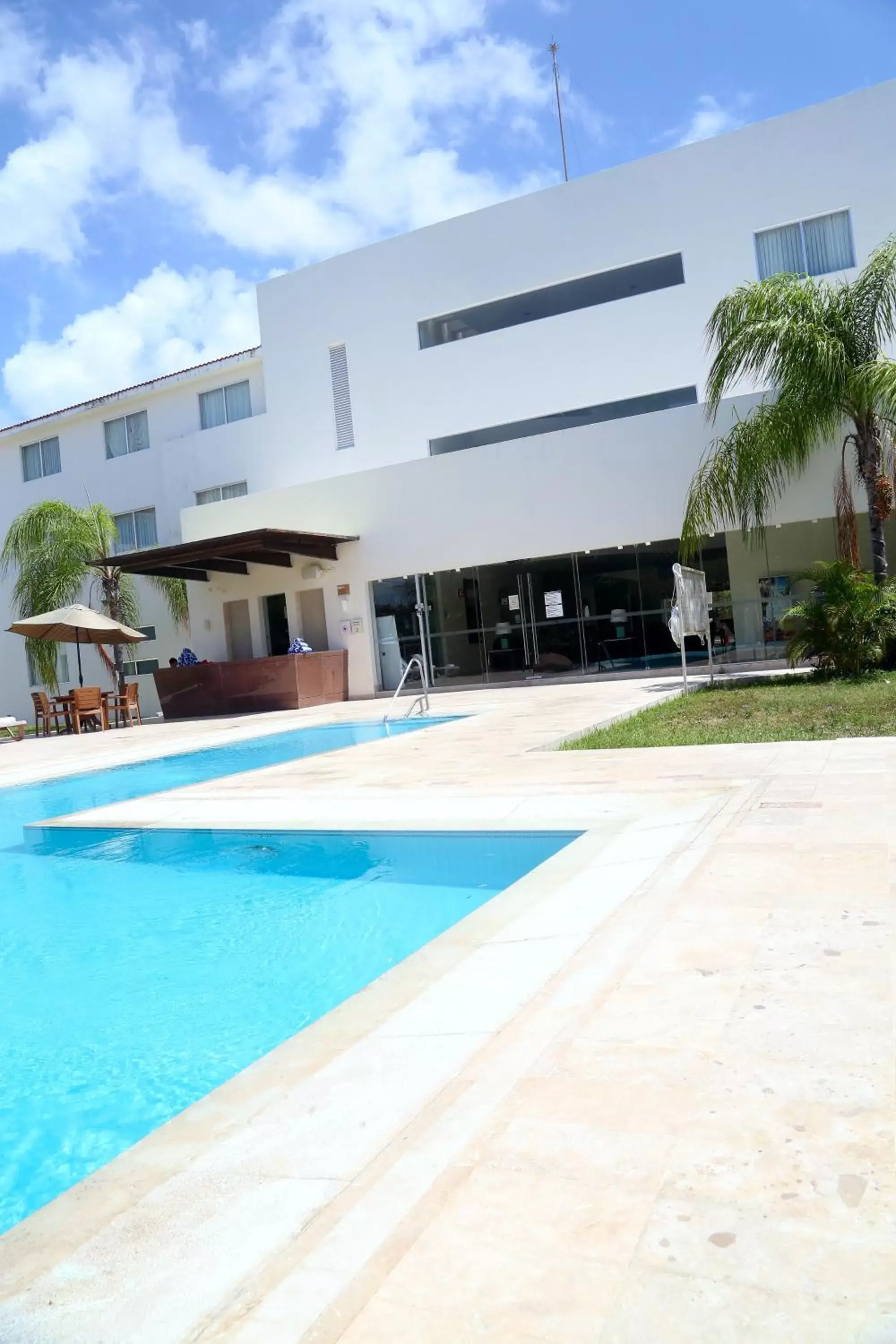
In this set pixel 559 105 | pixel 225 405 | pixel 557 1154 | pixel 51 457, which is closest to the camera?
pixel 557 1154

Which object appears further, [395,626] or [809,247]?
[395,626]

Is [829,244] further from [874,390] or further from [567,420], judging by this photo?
[874,390]

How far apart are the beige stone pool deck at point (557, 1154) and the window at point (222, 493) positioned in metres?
21.2

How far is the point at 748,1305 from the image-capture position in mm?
1573

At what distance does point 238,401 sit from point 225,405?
0.44 metres

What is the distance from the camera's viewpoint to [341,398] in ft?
74.2

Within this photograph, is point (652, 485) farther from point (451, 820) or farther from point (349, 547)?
point (451, 820)

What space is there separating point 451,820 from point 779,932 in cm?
308

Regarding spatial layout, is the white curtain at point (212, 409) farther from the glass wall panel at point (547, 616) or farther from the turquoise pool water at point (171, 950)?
the turquoise pool water at point (171, 950)

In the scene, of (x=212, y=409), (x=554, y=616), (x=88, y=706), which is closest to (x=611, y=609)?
(x=554, y=616)

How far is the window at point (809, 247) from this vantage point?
1817cm

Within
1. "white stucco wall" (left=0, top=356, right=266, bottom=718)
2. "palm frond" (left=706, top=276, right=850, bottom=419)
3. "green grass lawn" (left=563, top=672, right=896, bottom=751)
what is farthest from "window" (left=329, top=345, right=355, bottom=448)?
"green grass lawn" (left=563, top=672, right=896, bottom=751)

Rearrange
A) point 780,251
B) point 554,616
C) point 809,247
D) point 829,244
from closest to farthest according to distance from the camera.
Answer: point 829,244 → point 809,247 → point 780,251 → point 554,616

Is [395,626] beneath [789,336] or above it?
beneath
